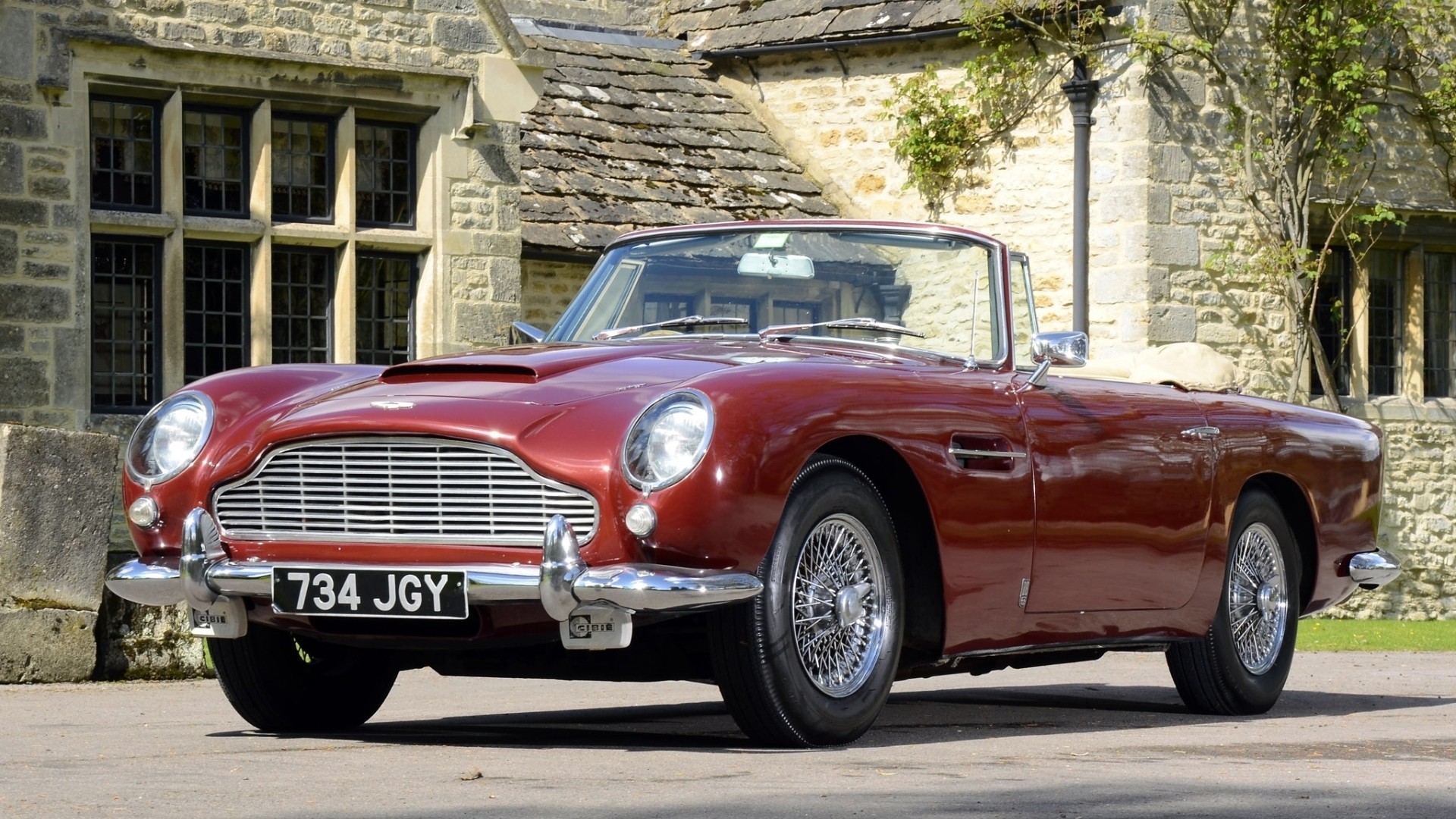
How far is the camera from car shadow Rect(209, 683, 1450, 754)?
6.47m

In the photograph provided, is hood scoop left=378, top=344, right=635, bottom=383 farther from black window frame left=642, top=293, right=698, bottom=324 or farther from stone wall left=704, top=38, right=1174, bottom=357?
stone wall left=704, top=38, right=1174, bottom=357

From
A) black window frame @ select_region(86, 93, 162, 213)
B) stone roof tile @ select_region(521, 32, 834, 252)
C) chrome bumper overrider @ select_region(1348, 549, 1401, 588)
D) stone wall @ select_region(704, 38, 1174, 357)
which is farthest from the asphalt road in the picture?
stone wall @ select_region(704, 38, 1174, 357)

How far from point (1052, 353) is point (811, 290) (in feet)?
2.77

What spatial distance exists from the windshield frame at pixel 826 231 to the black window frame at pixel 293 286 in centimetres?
698

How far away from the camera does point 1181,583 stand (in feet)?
24.8

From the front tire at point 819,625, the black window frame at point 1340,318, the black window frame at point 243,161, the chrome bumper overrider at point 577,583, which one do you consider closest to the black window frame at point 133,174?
the black window frame at point 243,161

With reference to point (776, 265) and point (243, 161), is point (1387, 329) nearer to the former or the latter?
point (243, 161)

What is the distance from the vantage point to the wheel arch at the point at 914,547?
6344 mm

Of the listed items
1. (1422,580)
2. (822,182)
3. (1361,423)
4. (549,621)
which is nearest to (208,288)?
(822,182)

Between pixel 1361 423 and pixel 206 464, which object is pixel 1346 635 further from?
pixel 206 464

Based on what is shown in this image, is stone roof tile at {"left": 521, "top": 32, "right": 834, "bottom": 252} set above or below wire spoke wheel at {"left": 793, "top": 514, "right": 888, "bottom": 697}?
above

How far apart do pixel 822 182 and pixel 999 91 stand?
2001 millimetres

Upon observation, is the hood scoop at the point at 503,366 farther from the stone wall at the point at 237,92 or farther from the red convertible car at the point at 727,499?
the stone wall at the point at 237,92

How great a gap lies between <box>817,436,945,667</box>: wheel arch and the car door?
451mm
